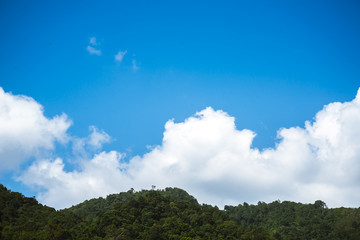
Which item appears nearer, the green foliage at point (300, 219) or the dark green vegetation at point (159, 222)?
the dark green vegetation at point (159, 222)

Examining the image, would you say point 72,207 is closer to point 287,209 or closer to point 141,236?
point 141,236

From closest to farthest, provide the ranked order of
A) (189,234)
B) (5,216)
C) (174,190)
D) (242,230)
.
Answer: (5,216) < (189,234) < (242,230) < (174,190)

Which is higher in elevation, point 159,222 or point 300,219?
point 300,219

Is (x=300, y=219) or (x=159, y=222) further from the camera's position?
(x=300, y=219)

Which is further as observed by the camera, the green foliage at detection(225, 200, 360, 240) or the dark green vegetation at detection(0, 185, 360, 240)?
the green foliage at detection(225, 200, 360, 240)

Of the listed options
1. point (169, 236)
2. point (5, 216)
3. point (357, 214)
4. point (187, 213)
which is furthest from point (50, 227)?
point (357, 214)

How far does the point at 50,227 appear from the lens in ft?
187

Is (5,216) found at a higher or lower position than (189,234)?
higher

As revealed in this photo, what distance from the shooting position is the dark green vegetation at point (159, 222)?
205 feet

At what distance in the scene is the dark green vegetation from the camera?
62531 millimetres

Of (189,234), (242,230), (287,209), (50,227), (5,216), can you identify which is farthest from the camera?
(287,209)

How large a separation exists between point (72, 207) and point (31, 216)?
2014 inches

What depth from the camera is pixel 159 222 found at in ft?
248

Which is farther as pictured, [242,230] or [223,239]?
[242,230]
